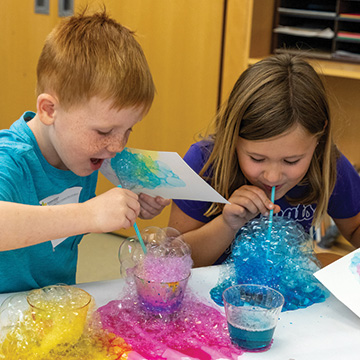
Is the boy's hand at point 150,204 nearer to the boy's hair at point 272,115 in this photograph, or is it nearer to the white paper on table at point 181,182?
the white paper on table at point 181,182

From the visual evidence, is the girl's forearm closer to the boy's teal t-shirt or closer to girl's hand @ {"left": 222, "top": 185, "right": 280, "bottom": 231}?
girl's hand @ {"left": 222, "top": 185, "right": 280, "bottom": 231}

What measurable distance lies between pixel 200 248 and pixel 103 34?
52 cm

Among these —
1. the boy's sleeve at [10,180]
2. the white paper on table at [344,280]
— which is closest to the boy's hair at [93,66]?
the boy's sleeve at [10,180]

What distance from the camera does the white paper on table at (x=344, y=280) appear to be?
989 millimetres

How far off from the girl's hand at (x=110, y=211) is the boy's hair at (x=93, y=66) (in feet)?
0.53

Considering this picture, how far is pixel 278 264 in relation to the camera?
971 millimetres

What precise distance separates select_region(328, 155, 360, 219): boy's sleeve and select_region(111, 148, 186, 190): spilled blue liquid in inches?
22.3

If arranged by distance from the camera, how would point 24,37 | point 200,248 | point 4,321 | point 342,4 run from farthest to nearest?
point 24,37, point 342,4, point 200,248, point 4,321

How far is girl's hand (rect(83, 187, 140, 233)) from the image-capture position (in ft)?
2.92

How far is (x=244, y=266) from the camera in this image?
3.24ft

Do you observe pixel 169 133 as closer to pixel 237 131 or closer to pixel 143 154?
pixel 237 131

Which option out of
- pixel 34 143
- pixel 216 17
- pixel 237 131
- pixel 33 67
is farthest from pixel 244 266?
pixel 33 67

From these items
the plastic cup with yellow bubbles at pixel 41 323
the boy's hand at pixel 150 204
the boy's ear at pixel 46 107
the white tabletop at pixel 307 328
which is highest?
the boy's ear at pixel 46 107

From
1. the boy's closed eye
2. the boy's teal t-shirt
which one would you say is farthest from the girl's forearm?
the boy's closed eye
